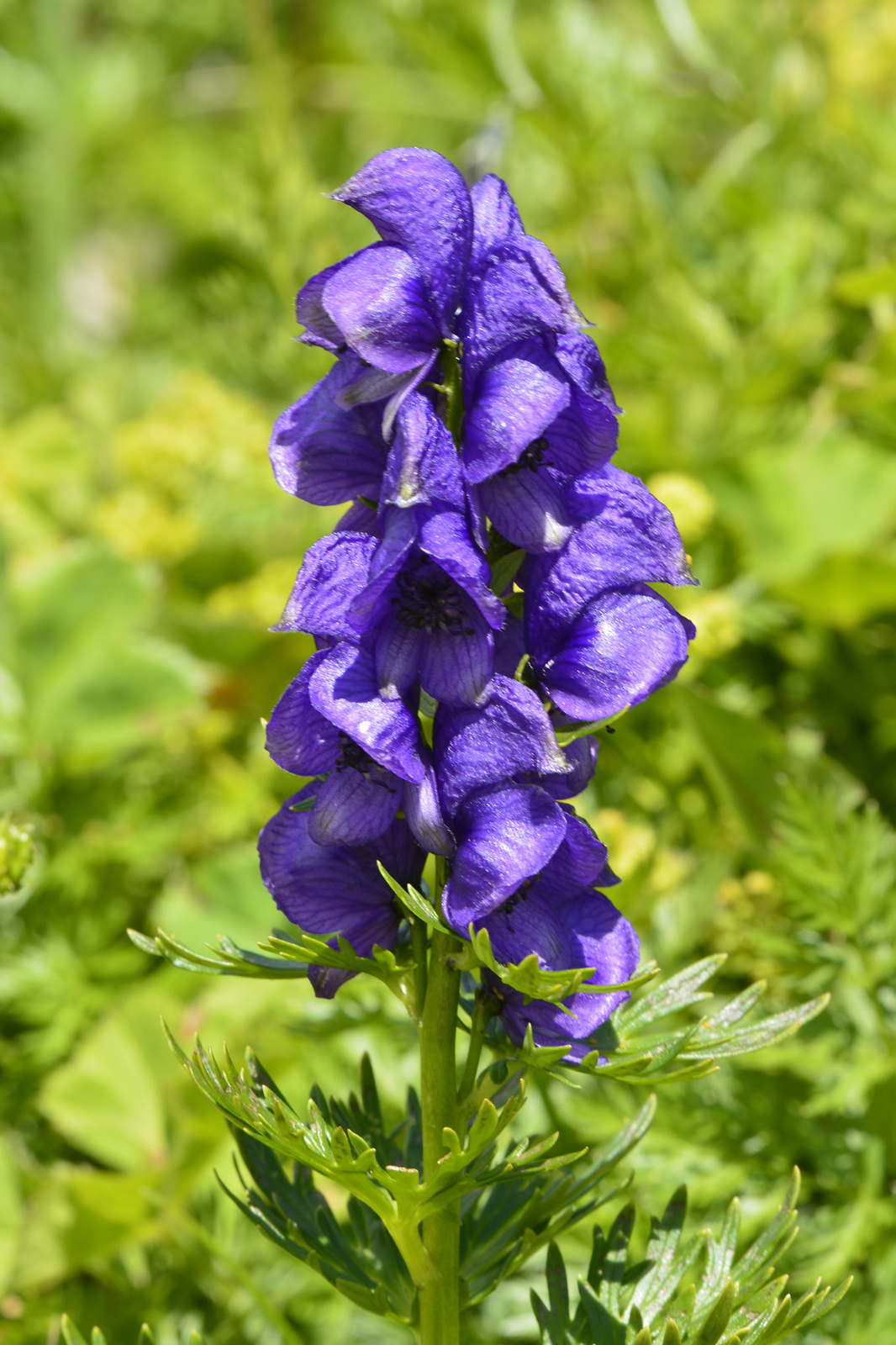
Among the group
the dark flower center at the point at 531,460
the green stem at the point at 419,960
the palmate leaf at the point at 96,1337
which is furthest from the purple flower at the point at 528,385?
the palmate leaf at the point at 96,1337

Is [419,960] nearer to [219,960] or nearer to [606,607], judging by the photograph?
[219,960]

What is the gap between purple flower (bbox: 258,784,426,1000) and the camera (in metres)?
0.67

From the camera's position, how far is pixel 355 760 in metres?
0.63

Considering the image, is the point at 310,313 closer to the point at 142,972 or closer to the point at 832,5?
the point at 142,972

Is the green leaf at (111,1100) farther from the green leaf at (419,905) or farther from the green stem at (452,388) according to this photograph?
the green stem at (452,388)

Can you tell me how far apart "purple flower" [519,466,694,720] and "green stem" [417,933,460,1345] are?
152mm

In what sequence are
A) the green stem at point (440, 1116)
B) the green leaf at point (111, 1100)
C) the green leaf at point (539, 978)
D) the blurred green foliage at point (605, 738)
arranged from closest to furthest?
the green leaf at point (539, 978) < the green stem at point (440, 1116) < the blurred green foliage at point (605, 738) < the green leaf at point (111, 1100)

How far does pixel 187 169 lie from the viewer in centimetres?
263

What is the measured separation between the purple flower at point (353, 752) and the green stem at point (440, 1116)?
0.25 feet

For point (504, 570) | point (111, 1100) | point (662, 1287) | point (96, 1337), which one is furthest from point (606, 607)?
point (111, 1100)

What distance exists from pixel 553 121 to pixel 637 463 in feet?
1.87

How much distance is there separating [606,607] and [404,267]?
199 mm

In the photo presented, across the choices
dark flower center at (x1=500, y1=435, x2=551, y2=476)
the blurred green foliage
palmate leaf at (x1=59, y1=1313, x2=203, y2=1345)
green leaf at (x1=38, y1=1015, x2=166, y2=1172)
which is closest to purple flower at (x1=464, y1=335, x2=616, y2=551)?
dark flower center at (x1=500, y1=435, x2=551, y2=476)

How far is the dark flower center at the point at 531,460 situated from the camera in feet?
2.04
